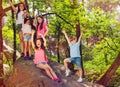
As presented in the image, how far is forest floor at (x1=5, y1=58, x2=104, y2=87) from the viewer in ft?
24.9

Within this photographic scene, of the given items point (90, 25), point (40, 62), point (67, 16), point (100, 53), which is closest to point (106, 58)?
point (100, 53)

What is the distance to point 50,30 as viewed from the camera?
12039mm

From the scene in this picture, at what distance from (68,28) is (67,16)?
0.96 metres

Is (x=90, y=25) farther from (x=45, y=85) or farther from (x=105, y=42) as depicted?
(x=45, y=85)

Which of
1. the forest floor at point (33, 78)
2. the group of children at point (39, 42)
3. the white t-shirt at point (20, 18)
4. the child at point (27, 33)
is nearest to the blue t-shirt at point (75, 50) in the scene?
the group of children at point (39, 42)

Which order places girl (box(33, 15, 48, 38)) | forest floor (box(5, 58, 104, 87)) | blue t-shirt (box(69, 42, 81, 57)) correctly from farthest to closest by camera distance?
girl (box(33, 15, 48, 38)) < blue t-shirt (box(69, 42, 81, 57)) < forest floor (box(5, 58, 104, 87))

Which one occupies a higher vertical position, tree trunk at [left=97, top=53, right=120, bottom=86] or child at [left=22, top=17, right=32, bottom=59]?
child at [left=22, top=17, right=32, bottom=59]

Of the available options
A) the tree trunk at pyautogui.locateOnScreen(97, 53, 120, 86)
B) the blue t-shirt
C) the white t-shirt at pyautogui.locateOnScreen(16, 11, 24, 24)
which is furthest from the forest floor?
the tree trunk at pyautogui.locateOnScreen(97, 53, 120, 86)

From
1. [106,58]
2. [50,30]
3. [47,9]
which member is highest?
[47,9]

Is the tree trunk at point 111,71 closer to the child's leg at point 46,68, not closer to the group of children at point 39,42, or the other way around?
the group of children at point 39,42

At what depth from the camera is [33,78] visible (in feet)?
25.3

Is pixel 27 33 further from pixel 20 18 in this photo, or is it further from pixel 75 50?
pixel 75 50

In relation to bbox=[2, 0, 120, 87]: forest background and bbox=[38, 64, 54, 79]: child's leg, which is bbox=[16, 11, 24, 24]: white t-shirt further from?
bbox=[2, 0, 120, 87]: forest background

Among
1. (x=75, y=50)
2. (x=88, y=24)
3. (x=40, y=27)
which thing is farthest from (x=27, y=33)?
(x=88, y=24)
